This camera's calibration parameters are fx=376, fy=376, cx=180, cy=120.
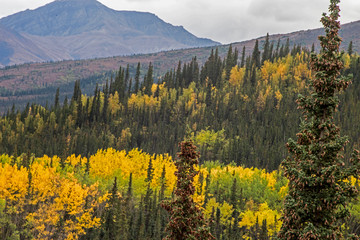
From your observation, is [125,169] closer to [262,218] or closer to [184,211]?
[262,218]

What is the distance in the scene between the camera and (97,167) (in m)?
136

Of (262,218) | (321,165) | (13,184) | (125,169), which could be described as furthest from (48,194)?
(321,165)

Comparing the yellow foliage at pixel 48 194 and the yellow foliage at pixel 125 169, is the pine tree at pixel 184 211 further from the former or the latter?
the yellow foliage at pixel 125 169

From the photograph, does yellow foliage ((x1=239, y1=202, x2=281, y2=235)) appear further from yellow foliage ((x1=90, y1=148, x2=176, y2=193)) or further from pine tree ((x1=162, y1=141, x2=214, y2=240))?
pine tree ((x1=162, y1=141, x2=214, y2=240))

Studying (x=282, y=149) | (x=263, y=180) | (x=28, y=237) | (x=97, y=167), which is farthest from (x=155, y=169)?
(x=282, y=149)

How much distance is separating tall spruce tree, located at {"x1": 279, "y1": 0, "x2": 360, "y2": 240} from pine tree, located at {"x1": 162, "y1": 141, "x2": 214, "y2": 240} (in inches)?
200

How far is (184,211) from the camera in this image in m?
22.3

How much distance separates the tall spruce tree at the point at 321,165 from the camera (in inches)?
715

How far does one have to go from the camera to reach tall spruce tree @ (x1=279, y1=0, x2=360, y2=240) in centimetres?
1816

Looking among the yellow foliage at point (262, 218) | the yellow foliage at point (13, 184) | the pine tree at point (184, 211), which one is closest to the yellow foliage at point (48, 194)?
the yellow foliage at point (13, 184)

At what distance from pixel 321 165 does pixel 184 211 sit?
8.28 metres

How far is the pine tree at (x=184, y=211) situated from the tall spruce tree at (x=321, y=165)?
16.6ft

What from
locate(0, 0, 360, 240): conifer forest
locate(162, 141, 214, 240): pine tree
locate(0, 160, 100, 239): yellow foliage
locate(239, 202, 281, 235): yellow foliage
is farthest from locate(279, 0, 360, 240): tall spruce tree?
locate(239, 202, 281, 235): yellow foliage

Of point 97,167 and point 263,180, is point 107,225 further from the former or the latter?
point 263,180
